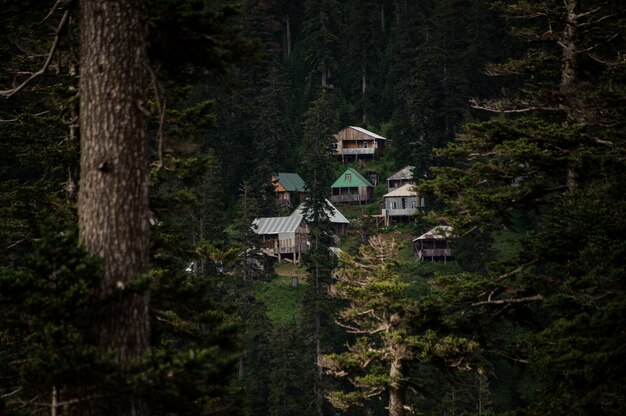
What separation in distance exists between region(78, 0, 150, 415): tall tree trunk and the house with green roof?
72085 millimetres

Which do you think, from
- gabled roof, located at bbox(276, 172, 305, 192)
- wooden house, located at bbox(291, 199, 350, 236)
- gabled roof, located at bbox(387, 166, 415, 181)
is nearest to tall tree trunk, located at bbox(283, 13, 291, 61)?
gabled roof, located at bbox(276, 172, 305, 192)

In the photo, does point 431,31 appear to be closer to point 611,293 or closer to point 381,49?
point 381,49

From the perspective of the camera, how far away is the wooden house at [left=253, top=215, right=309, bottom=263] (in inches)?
2689

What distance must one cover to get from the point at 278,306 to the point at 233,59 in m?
51.2

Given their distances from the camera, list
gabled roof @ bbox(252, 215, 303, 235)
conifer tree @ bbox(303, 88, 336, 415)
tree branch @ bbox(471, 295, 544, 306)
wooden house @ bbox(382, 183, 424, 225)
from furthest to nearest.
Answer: wooden house @ bbox(382, 183, 424, 225), gabled roof @ bbox(252, 215, 303, 235), conifer tree @ bbox(303, 88, 336, 415), tree branch @ bbox(471, 295, 544, 306)

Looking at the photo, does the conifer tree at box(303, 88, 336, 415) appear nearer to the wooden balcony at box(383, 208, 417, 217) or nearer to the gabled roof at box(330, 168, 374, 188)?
the gabled roof at box(330, 168, 374, 188)

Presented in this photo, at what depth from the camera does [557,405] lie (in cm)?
1017

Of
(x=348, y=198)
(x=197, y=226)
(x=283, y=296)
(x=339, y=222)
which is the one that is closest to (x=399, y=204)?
(x=339, y=222)

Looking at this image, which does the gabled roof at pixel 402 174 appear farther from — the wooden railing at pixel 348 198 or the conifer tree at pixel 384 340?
the conifer tree at pixel 384 340

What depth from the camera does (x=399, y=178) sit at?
76.6 m

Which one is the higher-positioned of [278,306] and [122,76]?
[122,76]

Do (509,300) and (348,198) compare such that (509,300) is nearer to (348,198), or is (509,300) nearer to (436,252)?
(436,252)

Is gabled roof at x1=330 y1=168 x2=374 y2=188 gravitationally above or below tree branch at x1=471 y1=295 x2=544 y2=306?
above

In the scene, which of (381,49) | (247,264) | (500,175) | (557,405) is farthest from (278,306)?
(381,49)
